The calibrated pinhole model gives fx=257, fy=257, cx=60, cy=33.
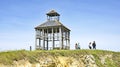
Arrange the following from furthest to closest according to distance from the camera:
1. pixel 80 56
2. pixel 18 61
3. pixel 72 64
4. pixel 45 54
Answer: pixel 80 56 → pixel 72 64 → pixel 45 54 → pixel 18 61

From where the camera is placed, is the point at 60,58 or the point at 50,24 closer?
the point at 60,58

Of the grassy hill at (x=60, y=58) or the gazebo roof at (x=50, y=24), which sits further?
the gazebo roof at (x=50, y=24)

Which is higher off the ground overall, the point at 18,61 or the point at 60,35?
the point at 60,35

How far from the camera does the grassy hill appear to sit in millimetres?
23250

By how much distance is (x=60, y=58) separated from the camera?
29.1 m

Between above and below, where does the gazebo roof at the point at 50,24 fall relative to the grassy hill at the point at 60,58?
above

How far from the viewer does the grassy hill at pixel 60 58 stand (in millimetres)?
23250

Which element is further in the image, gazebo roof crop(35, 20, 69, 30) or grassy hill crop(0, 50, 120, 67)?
gazebo roof crop(35, 20, 69, 30)

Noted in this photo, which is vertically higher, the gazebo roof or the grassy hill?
the gazebo roof

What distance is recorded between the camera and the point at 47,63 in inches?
1062

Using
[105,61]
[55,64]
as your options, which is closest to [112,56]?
[105,61]

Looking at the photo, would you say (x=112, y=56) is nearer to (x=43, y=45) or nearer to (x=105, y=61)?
(x=105, y=61)

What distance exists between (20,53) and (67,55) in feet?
25.4

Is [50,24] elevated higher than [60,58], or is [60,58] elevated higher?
[50,24]
